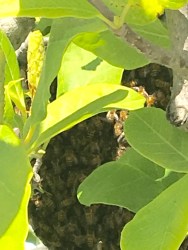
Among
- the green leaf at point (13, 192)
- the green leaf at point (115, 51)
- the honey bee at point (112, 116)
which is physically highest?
the green leaf at point (13, 192)

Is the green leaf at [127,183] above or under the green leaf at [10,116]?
under

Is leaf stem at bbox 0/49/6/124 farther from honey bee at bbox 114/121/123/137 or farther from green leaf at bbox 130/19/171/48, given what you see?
honey bee at bbox 114/121/123/137

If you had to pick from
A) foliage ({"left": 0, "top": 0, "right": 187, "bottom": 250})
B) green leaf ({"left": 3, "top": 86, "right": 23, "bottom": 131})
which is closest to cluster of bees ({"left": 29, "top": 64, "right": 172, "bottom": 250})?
foliage ({"left": 0, "top": 0, "right": 187, "bottom": 250})

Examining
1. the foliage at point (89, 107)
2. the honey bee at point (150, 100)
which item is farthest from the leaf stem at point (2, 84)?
the honey bee at point (150, 100)

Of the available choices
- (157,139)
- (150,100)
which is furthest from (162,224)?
(150,100)

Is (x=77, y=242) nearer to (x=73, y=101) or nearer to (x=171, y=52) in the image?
(x=73, y=101)

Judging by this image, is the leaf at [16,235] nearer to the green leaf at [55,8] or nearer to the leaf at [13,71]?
the green leaf at [55,8]

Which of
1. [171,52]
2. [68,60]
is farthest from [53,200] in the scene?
[171,52]

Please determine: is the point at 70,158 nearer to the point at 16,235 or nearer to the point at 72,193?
the point at 72,193
